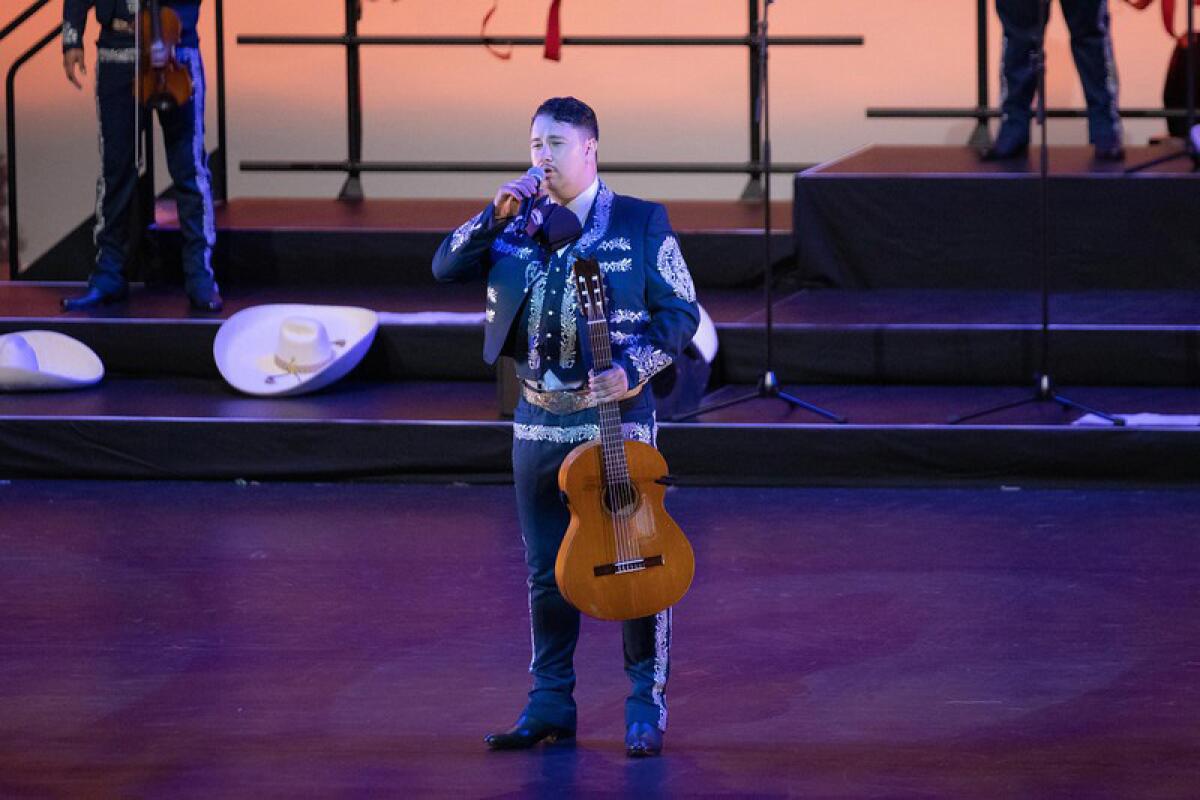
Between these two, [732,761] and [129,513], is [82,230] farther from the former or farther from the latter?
[732,761]

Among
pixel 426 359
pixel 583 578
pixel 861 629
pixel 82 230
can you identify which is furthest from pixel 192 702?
pixel 82 230

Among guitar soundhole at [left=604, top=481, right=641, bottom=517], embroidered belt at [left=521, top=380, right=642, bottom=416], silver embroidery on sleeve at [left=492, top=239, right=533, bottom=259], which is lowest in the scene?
guitar soundhole at [left=604, top=481, right=641, bottom=517]

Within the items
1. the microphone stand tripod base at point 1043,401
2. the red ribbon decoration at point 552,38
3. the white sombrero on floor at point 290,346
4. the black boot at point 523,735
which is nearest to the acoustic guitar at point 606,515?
the black boot at point 523,735

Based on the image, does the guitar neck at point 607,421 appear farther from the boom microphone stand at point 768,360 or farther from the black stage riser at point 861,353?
the black stage riser at point 861,353

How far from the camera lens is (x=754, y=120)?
28.0 feet

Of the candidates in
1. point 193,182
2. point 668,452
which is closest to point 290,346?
point 193,182

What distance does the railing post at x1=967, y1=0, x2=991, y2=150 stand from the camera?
8328mm

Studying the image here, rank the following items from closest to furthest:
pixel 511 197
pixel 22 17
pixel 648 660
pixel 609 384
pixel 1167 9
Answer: pixel 511 197 → pixel 609 384 → pixel 648 660 → pixel 1167 9 → pixel 22 17

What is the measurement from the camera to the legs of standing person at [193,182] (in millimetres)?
7184

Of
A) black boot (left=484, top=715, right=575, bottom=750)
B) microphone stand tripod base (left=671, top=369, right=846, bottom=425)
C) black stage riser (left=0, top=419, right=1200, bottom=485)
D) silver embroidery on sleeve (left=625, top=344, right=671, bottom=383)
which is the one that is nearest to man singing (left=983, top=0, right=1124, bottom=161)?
microphone stand tripod base (left=671, top=369, right=846, bottom=425)

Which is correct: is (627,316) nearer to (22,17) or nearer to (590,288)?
(590,288)

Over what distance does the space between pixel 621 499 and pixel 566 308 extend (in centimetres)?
36

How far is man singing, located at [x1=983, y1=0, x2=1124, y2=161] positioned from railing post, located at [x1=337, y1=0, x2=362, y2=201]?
8.88 ft

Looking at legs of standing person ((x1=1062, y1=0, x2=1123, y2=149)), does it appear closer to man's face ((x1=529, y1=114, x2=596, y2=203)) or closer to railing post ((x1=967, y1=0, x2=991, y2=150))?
railing post ((x1=967, y1=0, x2=991, y2=150))
